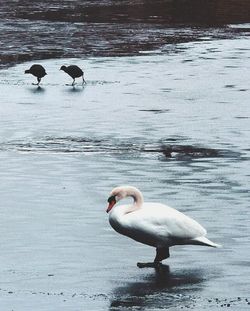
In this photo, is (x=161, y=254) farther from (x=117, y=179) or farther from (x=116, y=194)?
(x=117, y=179)

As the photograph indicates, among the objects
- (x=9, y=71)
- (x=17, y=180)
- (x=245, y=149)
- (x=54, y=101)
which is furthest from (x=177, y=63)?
(x=17, y=180)

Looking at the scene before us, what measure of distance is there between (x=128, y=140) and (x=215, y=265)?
10.1 metres

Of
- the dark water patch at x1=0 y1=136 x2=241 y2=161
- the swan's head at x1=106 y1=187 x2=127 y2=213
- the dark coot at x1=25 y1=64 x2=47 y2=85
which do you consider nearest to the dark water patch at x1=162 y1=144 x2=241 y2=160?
the dark water patch at x1=0 y1=136 x2=241 y2=161

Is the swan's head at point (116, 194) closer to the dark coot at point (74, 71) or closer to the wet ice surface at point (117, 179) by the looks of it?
the wet ice surface at point (117, 179)

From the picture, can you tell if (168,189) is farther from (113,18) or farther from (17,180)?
(113,18)

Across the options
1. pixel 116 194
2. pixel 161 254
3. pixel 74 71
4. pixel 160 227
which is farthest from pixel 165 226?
pixel 74 71

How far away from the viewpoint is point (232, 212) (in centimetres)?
1656

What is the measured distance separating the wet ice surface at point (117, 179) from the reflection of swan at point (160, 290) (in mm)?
12

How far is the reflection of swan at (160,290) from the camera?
11812mm

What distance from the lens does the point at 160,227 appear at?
13.1 m

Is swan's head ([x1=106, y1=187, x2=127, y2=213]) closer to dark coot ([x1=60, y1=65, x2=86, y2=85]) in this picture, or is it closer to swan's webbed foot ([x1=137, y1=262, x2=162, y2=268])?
swan's webbed foot ([x1=137, y1=262, x2=162, y2=268])

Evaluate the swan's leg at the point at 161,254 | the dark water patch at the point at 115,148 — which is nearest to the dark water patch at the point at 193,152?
the dark water patch at the point at 115,148

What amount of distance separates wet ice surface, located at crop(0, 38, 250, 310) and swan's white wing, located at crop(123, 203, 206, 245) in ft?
1.26

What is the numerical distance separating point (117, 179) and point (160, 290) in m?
6.86
